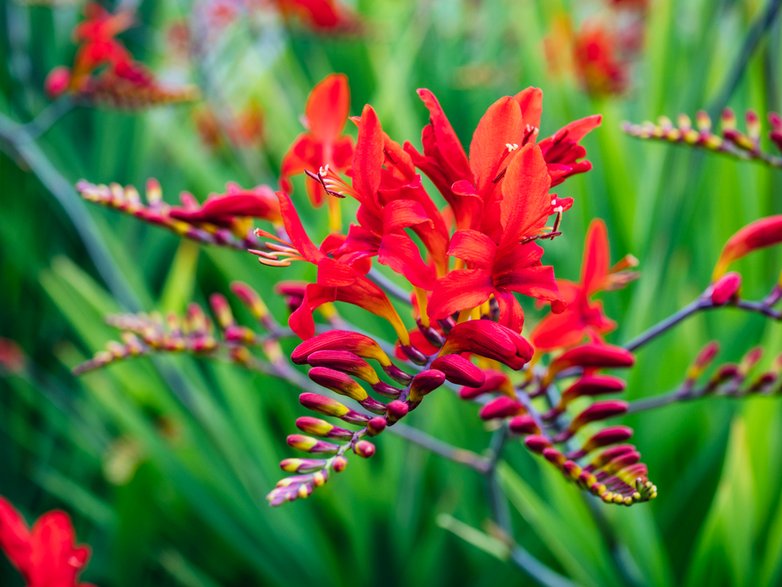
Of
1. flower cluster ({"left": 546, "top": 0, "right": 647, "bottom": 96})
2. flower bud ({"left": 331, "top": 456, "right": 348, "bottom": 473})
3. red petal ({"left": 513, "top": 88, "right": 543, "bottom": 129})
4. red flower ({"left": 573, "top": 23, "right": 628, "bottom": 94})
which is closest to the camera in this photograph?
flower bud ({"left": 331, "top": 456, "right": 348, "bottom": 473})

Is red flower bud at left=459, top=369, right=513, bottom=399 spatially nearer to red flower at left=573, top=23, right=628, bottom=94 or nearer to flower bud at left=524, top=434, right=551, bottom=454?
flower bud at left=524, top=434, right=551, bottom=454

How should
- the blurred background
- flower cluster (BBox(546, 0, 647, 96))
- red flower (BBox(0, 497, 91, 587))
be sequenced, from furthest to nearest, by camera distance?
1. flower cluster (BBox(546, 0, 647, 96))
2. the blurred background
3. red flower (BBox(0, 497, 91, 587))

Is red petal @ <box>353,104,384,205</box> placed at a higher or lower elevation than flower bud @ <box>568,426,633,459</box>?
higher

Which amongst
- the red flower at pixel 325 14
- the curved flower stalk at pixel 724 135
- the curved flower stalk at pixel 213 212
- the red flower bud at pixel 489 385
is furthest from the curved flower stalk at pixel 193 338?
the red flower at pixel 325 14

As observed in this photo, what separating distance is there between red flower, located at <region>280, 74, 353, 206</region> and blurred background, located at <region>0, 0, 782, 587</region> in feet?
1.05

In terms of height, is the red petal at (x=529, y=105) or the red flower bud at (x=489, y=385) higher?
the red petal at (x=529, y=105)

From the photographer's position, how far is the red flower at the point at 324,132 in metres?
0.54

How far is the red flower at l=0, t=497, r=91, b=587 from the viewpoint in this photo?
578 mm

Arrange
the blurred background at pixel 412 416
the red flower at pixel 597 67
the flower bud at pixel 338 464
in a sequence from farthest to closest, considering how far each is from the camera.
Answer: the red flower at pixel 597 67 < the blurred background at pixel 412 416 < the flower bud at pixel 338 464

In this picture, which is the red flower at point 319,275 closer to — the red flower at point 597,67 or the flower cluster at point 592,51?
the flower cluster at point 592,51

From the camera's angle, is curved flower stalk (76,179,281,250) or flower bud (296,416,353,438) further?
curved flower stalk (76,179,281,250)

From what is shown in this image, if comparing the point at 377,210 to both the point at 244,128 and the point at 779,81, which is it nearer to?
the point at 779,81

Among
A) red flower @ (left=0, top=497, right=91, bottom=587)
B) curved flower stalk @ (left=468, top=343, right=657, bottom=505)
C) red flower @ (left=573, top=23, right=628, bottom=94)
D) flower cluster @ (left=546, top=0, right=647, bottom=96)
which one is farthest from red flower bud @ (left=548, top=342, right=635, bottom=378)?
red flower @ (left=573, top=23, right=628, bottom=94)

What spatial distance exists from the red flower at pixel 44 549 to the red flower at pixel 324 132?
0.97ft
